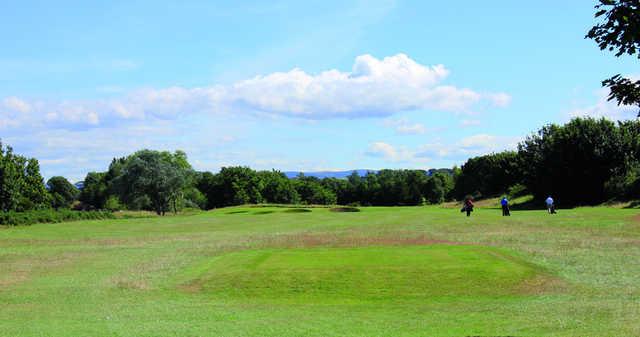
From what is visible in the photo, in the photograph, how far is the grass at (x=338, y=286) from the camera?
1741cm

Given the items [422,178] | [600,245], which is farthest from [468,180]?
[600,245]

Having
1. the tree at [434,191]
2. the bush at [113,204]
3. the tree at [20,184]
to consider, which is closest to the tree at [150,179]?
the tree at [20,184]

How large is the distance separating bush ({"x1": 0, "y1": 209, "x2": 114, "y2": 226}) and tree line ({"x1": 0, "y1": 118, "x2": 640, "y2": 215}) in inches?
889

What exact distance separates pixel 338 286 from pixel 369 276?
1728mm

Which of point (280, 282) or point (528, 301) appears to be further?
point (280, 282)

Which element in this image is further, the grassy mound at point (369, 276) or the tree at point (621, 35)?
the grassy mound at point (369, 276)

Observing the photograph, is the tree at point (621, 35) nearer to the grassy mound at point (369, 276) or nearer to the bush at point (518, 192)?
the grassy mound at point (369, 276)

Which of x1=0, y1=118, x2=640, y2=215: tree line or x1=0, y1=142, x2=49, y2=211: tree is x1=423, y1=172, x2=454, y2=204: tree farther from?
x1=0, y1=142, x2=49, y2=211: tree

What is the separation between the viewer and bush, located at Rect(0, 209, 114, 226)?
67.7 metres

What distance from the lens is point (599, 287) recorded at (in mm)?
23531

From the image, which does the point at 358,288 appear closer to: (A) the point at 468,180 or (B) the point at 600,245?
(B) the point at 600,245

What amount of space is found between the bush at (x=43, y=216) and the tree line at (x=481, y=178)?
2259 centimetres

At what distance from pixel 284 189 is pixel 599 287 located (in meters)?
160

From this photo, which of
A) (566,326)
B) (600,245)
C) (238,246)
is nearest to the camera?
(566,326)
